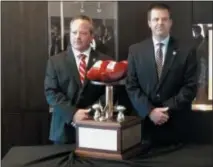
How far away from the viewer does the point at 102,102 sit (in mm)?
1384

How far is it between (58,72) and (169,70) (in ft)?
1.38

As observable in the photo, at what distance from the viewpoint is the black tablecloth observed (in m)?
1.03

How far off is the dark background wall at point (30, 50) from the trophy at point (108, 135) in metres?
0.66

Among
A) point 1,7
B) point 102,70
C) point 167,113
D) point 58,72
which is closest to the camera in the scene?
point 102,70

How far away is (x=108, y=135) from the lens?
3.57 ft

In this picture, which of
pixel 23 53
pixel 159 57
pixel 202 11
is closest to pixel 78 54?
pixel 159 57

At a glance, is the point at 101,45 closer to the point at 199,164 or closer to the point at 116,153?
the point at 116,153

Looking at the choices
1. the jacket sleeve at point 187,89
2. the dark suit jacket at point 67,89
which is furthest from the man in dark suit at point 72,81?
the jacket sleeve at point 187,89

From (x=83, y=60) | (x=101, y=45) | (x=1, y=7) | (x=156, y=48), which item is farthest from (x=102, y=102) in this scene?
(x=1, y=7)

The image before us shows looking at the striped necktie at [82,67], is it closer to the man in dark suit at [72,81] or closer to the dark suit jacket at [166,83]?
the man in dark suit at [72,81]

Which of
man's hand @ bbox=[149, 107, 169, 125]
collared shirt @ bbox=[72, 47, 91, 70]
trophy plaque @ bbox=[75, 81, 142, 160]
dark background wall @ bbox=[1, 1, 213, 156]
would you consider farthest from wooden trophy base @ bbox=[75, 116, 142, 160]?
dark background wall @ bbox=[1, 1, 213, 156]

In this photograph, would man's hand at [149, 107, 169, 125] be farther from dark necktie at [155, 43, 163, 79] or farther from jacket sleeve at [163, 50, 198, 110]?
dark necktie at [155, 43, 163, 79]

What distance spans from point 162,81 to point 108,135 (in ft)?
1.19

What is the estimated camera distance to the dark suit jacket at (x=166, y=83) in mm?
1317
